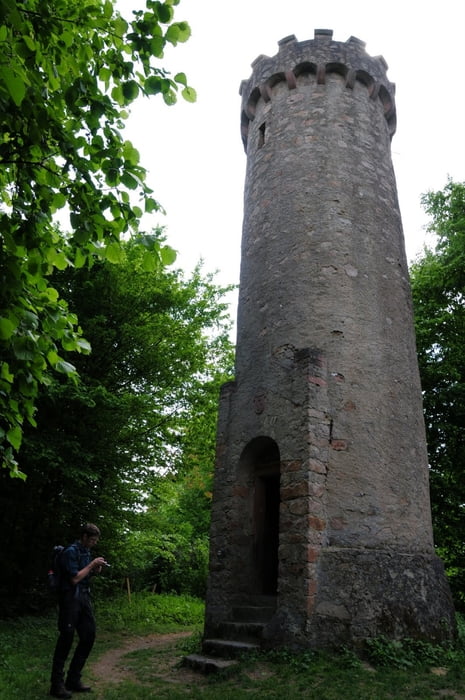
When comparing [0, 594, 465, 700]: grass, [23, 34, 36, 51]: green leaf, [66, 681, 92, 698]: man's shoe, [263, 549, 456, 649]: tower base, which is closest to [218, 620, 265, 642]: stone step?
[263, 549, 456, 649]: tower base

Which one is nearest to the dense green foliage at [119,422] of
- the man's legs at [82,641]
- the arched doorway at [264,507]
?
the arched doorway at [264,507]

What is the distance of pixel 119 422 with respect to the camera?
11.1 m

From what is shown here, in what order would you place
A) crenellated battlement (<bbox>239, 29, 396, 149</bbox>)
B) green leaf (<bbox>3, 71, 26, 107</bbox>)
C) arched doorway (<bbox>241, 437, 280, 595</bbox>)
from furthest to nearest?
crenellated battlement (<bbox>239, 29, 396, 149</bbox>) < arched doorway (<bbox>241, 437, 280, 595</bbox>) < green leaf (<bbox>3, 71, 26, 107</bbox>)

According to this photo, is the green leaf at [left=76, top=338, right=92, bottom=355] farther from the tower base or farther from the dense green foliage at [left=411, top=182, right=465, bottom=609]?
the dense green foliage at [left=411, top=182, right=465, bottom=609]

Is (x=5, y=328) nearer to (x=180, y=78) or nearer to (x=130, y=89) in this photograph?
(x=130, y=89)

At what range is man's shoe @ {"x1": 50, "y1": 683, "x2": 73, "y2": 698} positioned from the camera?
201 inches

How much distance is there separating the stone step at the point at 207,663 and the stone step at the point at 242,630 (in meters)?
0.39

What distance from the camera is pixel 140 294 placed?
12.3 m

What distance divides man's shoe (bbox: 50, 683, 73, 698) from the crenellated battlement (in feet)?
32.8

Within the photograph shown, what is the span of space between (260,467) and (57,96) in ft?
18.9

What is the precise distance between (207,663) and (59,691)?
181 centimetres

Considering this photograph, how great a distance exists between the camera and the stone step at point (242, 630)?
6.68 meters

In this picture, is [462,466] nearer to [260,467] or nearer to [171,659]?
[260,467]

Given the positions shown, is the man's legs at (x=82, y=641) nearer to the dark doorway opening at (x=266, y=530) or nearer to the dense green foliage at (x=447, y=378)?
the dark doorway opening at (x=266, y=530)
